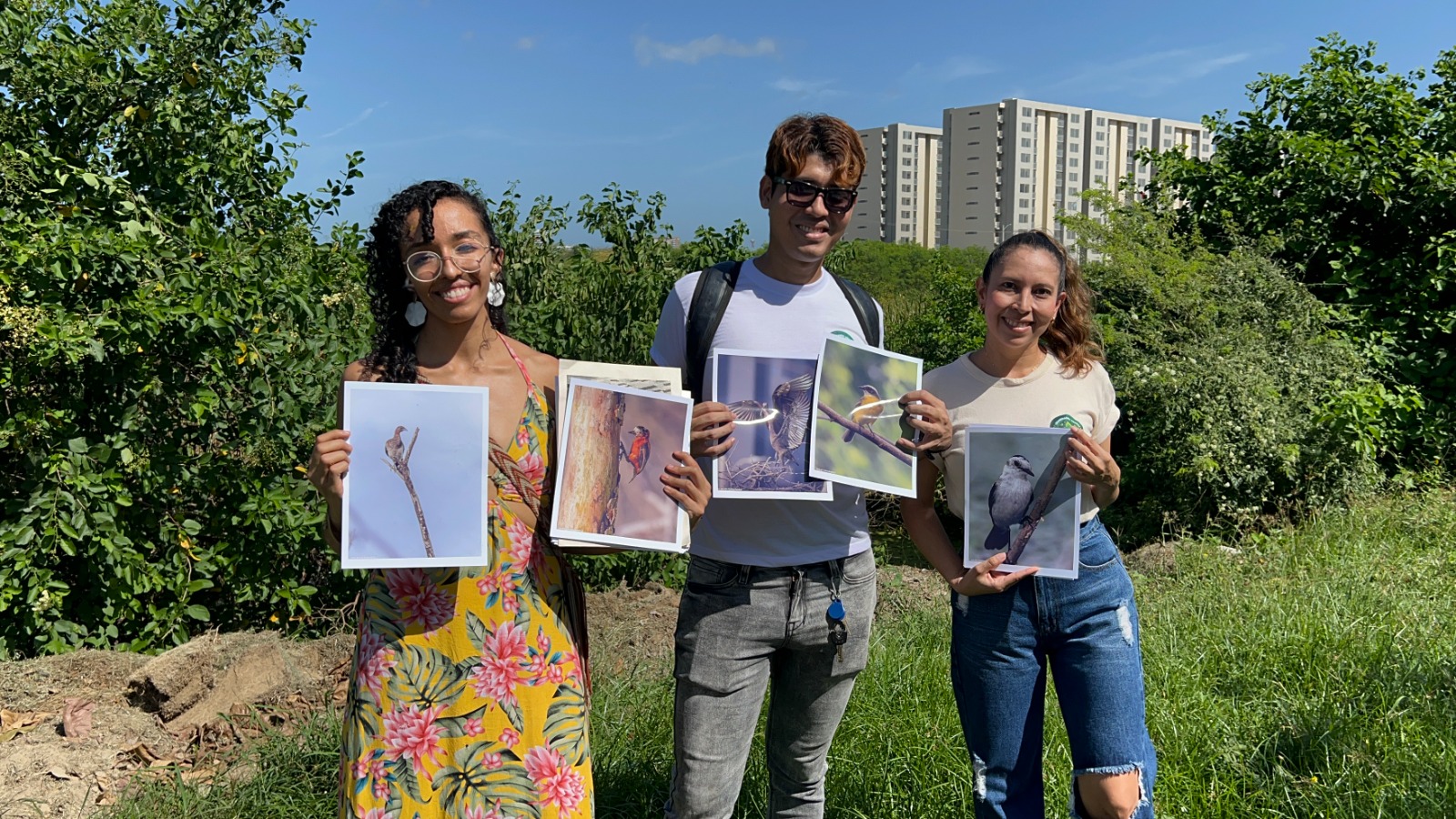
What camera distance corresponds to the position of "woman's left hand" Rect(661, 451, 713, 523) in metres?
2.27

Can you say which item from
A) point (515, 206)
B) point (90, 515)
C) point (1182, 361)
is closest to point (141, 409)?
point (90, 515)

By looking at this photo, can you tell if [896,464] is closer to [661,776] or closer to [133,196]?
[661,776]

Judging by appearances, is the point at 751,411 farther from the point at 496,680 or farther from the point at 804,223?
the point at 496,680

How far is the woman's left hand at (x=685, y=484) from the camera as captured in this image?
7.46 feet

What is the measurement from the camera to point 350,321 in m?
5.21

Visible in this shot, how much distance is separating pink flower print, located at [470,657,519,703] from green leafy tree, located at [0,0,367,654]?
272cm

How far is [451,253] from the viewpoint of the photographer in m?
2.21

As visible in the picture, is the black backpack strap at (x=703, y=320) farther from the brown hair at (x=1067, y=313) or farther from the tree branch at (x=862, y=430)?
the brown hair at (x=1067, y=313)

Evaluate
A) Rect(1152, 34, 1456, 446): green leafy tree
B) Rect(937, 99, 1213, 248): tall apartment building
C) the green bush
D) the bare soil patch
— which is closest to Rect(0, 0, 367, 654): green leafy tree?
the bare soil patch

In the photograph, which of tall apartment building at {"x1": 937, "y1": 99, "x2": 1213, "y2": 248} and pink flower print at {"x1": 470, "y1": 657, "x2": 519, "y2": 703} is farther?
tall apartment building at {"x1": 937, "y1": 99, "x2": 1213, "y2": 248}

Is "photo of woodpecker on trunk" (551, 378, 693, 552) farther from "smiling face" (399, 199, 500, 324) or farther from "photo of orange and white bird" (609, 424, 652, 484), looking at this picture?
"smiling face" (399, 199, 500, 324)

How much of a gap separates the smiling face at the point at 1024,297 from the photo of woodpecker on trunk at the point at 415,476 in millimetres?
1261

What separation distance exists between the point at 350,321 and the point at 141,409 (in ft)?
3.61

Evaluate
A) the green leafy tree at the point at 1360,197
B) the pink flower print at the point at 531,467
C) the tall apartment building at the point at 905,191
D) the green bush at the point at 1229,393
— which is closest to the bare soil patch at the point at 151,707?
the pink flower print at the point at 531,467
